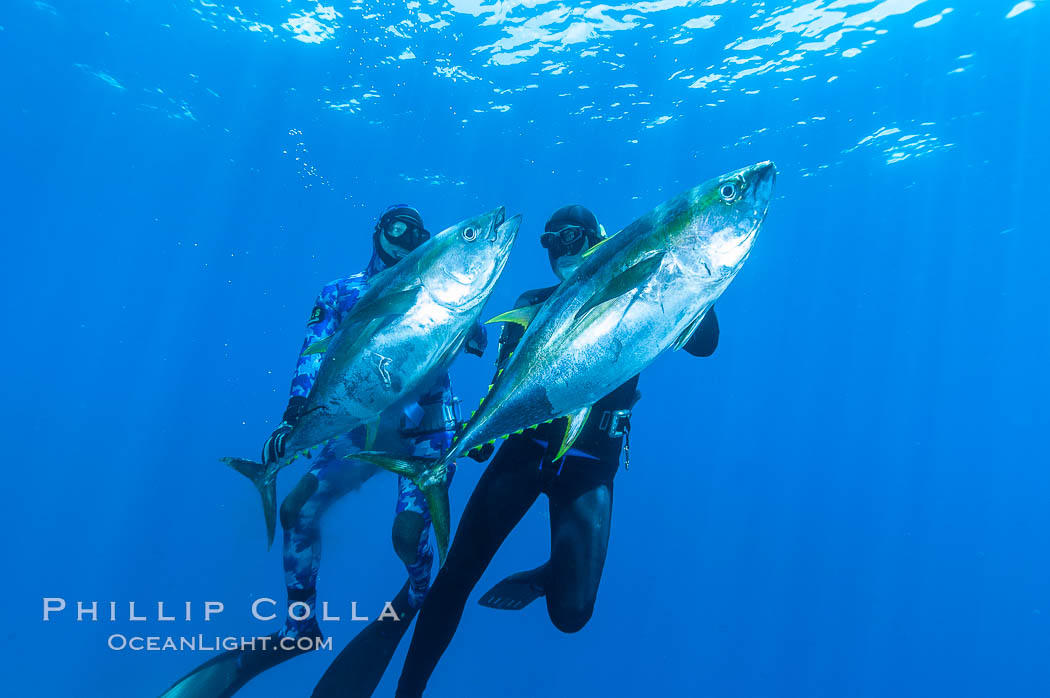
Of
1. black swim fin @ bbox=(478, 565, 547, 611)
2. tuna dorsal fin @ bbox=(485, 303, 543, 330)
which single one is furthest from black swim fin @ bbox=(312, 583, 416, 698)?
tuna dorsal fin @ bbox=(485, 303, 543, 330)

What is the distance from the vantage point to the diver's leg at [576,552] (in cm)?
359

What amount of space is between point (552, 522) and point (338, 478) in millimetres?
1799

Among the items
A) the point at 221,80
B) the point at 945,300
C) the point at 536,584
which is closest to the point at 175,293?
the point at 221,80

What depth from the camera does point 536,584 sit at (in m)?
3.96

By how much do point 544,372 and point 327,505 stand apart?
10.5 ft

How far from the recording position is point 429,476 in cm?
215

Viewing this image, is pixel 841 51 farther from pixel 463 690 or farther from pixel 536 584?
pixel 463 690

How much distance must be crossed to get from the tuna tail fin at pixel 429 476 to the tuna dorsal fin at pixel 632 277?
3.29 feet

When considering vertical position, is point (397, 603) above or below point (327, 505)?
below

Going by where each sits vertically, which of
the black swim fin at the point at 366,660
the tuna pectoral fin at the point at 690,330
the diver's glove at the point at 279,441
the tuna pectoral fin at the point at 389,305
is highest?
the tuna pectoral fin at the point at 389,305

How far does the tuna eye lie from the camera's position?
5.66 feet

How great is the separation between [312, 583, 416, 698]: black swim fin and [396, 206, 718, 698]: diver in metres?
0.57

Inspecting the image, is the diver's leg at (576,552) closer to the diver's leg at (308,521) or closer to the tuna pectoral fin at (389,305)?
the diver's leg at (308,521)

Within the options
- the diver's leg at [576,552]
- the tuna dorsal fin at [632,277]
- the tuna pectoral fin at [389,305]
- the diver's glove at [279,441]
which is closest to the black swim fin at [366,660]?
the diver's leg at [576,552]
